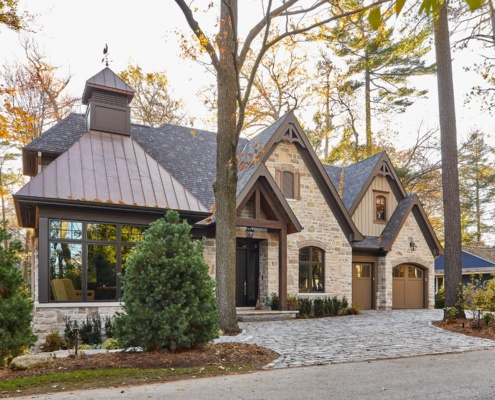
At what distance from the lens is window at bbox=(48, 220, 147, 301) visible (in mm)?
12102

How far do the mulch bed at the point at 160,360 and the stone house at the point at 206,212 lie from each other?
16.5 feet

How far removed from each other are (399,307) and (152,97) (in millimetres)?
17204

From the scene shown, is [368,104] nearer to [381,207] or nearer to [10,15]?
[381,207]

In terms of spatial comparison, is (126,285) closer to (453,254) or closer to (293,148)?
(453,254)

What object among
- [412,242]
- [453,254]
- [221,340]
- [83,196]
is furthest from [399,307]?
[83,196]

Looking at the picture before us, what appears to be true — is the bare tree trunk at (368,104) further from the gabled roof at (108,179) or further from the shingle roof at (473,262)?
the gabled roof at (108,179)

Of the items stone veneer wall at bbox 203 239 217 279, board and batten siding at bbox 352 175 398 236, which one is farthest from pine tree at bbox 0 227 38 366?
board and batten siding at bbox 352 175 398 236

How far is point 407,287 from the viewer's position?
20.5m

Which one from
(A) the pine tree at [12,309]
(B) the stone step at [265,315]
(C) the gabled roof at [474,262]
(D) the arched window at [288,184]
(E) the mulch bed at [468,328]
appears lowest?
(B) the stone step at [265,315]

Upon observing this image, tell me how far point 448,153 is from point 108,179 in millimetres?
9690

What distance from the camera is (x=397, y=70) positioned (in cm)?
2827

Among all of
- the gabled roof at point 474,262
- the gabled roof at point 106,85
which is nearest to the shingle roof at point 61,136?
the gabled roof at point 106,85

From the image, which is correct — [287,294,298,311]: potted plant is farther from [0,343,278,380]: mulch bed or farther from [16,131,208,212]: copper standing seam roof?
[0,343,278,380]: mulch bed

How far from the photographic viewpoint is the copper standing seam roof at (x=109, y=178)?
470 inches
